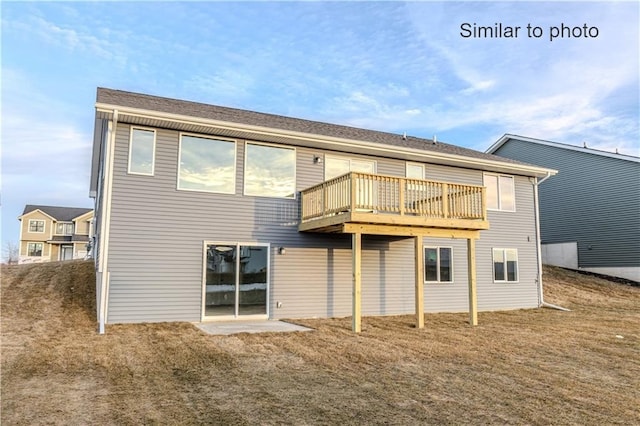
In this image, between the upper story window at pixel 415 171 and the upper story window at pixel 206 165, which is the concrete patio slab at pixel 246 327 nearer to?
the upper story window at pixel 206 165

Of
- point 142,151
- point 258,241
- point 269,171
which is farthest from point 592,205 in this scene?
point 142,151

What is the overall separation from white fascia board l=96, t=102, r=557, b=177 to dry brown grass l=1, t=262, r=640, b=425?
171 inches

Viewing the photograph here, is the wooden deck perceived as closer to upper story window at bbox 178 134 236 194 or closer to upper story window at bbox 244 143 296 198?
upper story window at bbox 244 143 296 198

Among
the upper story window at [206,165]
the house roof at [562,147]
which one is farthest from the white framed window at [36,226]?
the house roof at [562,147]

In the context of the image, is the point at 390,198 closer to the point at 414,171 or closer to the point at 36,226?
the point at 414,171

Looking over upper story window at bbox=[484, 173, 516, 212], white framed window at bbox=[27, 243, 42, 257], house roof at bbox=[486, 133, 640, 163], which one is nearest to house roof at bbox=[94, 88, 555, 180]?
upper story window at bbox=[484, 173, 516, 212]

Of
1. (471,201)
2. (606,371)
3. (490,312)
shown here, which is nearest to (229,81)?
(471,201)

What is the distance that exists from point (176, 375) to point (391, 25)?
11.4 metres

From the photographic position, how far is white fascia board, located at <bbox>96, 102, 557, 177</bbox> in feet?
30.0

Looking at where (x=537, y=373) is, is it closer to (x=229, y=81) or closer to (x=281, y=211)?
(x=281, y=211)

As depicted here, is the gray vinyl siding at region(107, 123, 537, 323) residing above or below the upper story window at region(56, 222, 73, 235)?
below

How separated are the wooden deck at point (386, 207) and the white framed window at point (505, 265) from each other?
12.0ft

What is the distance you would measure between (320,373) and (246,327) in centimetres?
361

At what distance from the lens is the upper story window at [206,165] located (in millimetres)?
10039
